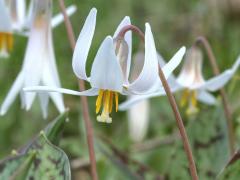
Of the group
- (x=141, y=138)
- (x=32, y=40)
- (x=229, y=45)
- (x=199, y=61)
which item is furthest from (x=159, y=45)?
(x=32, y=40)

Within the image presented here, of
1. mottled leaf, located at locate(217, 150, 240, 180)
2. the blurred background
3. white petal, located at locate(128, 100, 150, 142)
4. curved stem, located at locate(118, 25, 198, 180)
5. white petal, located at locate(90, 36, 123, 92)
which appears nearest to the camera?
white petal, located at locate(90, 36, 123, 92)

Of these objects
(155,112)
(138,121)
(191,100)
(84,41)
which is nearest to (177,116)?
(84,41)

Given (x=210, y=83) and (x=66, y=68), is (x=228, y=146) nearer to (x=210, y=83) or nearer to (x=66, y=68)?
(x=210, y=83)

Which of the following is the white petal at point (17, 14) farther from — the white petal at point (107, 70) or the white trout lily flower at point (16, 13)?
the white petal at point (107, 70)

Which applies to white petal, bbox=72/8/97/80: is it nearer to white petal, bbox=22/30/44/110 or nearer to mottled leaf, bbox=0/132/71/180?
mottled leaf, bbox=0/132/71/180

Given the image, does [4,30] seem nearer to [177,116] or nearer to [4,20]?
[4,20]

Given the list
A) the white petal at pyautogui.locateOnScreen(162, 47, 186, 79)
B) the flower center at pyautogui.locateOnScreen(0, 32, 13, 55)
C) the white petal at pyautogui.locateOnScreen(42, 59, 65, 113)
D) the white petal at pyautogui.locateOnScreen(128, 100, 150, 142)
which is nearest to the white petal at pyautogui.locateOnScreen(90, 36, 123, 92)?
the white petal at pyautogui.locateOnScreen(162, 47, 186, 79)

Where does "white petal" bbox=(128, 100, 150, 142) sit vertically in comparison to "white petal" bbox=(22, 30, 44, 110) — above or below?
below
